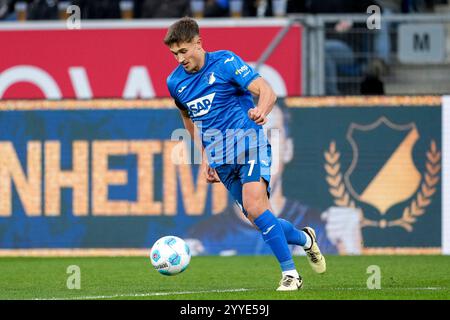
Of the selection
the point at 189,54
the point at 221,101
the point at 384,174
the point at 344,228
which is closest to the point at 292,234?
the point at 221,101

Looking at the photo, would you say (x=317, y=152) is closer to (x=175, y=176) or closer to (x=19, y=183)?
(x=175, y=176)

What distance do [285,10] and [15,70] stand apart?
393 centimetres

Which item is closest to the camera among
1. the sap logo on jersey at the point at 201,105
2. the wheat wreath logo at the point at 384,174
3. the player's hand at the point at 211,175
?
the sap logo on jersey at the point at 201,105

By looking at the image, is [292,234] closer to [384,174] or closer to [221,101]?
[221,101]

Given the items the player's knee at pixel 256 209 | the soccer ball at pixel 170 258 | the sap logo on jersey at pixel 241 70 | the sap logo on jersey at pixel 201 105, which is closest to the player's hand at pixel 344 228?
the soccer ball at pixel 170 258

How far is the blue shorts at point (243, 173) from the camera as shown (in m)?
9.69

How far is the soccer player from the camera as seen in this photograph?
31.4 feet

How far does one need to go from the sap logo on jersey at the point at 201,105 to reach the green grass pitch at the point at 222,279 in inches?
57.1

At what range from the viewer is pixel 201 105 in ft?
32.6

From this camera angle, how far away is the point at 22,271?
12.7 meters

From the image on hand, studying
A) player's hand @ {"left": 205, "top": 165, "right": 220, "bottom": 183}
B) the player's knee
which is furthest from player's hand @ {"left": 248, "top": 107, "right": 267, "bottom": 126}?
player's hand @ {"left": 205, "top": 165, "right": 220, "bottom": 183}

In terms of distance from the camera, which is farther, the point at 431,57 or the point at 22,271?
the point at 431,57

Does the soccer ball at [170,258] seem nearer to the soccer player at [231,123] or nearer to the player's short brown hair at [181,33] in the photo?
the soccer player at [231,123]
